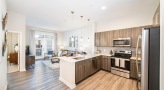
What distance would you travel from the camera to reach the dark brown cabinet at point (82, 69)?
2881 mm

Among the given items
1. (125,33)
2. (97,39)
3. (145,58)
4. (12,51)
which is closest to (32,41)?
(12,51)

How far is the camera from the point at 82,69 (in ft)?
10.3

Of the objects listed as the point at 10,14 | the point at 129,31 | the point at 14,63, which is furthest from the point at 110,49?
the point at 14,63

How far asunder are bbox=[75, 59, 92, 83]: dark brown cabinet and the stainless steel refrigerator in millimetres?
1999

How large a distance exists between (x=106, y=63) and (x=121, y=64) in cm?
82

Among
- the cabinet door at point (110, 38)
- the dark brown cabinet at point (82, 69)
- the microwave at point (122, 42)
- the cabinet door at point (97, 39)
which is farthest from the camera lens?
the cabinet door at point (97, 39)

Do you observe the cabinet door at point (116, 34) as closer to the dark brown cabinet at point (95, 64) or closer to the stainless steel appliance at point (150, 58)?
the dark brown cabinet at point (95, 64)

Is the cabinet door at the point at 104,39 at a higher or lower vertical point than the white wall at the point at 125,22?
lower

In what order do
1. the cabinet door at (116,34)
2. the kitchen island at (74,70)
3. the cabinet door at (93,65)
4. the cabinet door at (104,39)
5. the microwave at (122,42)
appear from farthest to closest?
the cabinet door at (104,39) < the cabinet door at (116,34) < the cabinet door at (93,65) < the microwave at (122,42) < the kitchen island at (74,70)

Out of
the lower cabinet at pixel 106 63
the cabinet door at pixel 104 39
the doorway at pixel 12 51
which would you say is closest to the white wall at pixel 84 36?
the cabinet door at pixel 104 39

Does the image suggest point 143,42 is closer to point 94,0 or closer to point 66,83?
point 94,0

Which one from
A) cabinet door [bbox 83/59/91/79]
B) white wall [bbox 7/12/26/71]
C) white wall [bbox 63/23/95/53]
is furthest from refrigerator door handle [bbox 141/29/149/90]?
white wall [bbox 7/12/26/71]

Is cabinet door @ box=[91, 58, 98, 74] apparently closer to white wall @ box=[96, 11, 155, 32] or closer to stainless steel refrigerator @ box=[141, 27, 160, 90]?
white wall @ box=[96, 11, 155, 32]

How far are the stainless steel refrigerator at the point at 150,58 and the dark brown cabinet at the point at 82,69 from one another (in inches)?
78.7
